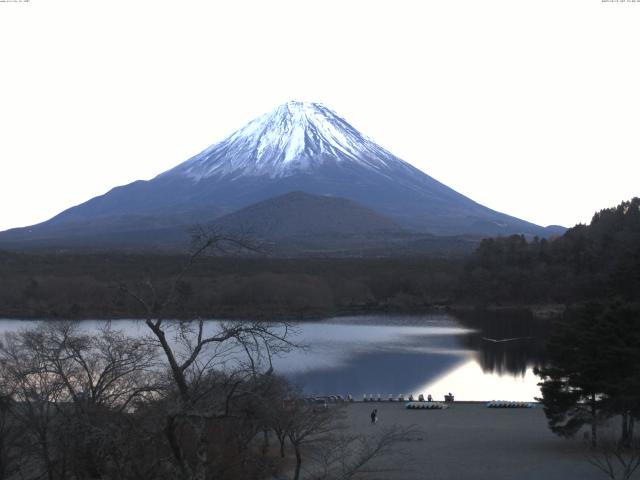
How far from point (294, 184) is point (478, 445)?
92.6 m

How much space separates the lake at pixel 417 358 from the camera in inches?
777

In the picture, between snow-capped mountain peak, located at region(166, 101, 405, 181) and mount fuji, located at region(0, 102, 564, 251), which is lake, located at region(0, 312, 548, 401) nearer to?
mount fuji, located at region(0, 102, 564, 251)

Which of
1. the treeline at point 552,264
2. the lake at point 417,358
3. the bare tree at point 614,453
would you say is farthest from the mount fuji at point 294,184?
the bare tree at point 614,453

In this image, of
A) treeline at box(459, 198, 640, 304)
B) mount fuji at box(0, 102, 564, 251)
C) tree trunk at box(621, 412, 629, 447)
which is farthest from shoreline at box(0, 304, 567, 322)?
mount fuji at box(0, 102, 564, 251)

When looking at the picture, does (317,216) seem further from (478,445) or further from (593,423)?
(593,423)

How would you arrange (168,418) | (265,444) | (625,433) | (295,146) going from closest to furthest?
1. (168,418)
2. (265,444)
3. (625,433)
4. (295,146)

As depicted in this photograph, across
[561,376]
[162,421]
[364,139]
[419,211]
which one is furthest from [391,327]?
[364,139]

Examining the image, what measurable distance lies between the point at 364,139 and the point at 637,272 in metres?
92.6

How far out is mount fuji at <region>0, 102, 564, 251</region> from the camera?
9625 centimetres

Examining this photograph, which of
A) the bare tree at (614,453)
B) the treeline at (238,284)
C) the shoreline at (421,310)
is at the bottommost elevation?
the bare tree at (614,453)

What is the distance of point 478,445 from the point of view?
12758mm

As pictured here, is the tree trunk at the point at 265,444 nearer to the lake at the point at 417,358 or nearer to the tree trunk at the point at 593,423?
the lake at the point at 417,358

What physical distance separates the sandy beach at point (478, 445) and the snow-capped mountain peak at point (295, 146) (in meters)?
95.2

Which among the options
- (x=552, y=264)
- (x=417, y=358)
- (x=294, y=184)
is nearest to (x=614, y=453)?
(x=417, y=358)
